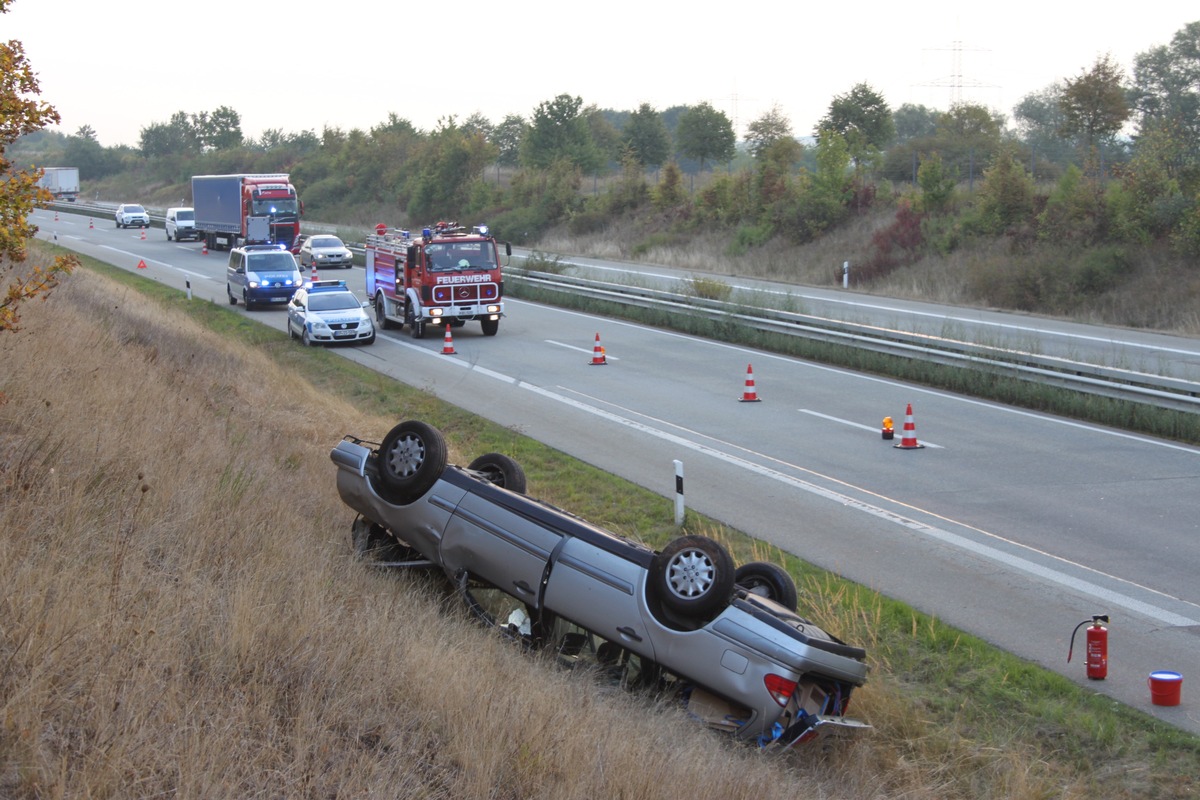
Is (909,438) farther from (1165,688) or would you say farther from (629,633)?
(629,633)

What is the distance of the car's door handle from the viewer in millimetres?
7090

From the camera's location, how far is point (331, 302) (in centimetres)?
2709

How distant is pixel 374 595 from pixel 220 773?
10.3 feet

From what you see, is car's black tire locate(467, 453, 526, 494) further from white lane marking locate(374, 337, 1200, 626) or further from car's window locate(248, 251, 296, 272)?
car's window locate(248, 251, 296, 272)

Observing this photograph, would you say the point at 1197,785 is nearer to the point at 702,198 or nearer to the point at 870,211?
the point at 870,211

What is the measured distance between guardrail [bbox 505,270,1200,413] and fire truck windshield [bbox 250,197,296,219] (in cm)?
2386

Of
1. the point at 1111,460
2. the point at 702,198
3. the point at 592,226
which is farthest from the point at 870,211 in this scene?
the point at 1111,460

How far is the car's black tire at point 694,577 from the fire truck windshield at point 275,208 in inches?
1836

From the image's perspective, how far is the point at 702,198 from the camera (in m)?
56.6

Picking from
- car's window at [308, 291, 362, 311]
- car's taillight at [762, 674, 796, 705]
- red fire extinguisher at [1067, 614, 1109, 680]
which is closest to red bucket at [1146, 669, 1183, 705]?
red fire extinguisher at [1067, 614, 1109, 680]

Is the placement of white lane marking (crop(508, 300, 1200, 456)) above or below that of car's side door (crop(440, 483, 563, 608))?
below

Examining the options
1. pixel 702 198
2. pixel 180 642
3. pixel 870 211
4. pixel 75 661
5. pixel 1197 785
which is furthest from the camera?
pixel 702 198

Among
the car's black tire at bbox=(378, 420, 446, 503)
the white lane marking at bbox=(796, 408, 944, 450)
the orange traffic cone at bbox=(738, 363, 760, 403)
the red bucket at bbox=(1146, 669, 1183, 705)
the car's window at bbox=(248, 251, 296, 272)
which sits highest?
the car's window at bbox=(248, 251, 296, 272)

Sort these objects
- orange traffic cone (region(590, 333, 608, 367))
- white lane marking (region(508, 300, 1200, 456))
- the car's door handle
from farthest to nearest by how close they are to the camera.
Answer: orange traffic cone (region(590, 333, 608, 367)) < white lane marking (region(508, 300, 1200, 456)) < the car's door handle
